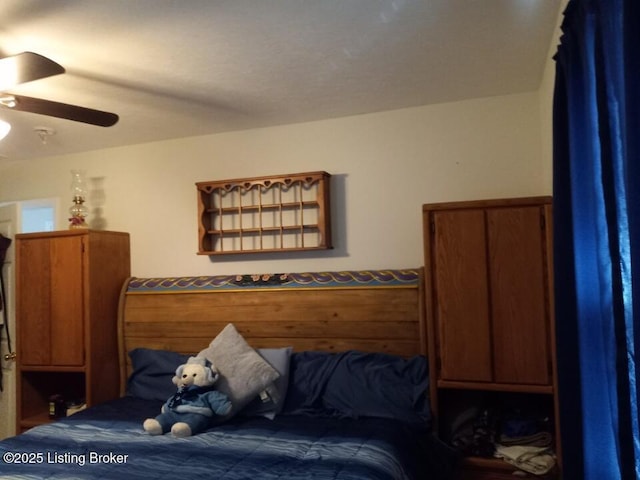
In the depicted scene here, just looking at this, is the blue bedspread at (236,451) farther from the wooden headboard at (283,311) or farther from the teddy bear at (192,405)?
the wooden headboard at (283,311)

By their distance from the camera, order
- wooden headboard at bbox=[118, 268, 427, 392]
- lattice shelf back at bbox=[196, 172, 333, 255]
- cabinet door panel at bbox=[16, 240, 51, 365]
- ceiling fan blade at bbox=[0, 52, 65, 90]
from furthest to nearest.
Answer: cabinet door panel at bbox=[16, 240, 51, 365], lattice shelf back at bbox=[196, 172, 333, 255], wooden headboard at bbox=[118, 268, 427, 392], ceiling fan blade at bbox=[0, 52, 65, 90]

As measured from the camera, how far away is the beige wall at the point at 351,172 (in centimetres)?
271

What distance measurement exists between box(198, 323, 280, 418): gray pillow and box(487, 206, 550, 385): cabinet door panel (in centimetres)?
120

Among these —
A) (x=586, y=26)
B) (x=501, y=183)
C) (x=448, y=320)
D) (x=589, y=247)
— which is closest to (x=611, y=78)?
A: (x=586, y=26)

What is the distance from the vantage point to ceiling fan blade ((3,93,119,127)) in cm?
184

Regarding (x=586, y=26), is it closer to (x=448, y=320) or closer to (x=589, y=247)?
(x=589, y=247)

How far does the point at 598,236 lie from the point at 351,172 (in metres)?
1.91

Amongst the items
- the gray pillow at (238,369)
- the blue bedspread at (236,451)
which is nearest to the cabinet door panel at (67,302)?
the blue bedspread at (236,451)

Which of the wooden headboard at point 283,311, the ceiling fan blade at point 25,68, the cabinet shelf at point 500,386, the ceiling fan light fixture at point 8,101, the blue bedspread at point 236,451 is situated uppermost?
the ceiling fan blade at point 25,68

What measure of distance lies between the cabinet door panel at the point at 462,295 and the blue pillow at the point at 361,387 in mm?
209

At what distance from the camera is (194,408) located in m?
2.31

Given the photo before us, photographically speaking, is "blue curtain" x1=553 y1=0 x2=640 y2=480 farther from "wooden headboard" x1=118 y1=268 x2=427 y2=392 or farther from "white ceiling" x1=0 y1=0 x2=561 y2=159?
"wooden headboard" x1=118 y1=268 x2=427 y2=392

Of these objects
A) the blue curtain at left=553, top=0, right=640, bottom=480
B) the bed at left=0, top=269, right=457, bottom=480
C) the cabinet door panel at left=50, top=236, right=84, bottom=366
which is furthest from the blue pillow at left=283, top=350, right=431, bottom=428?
the cabinet door panel at left=50, top=236, right=84, bottom=366

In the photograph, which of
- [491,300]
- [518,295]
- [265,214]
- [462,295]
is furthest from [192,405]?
[518,295]
